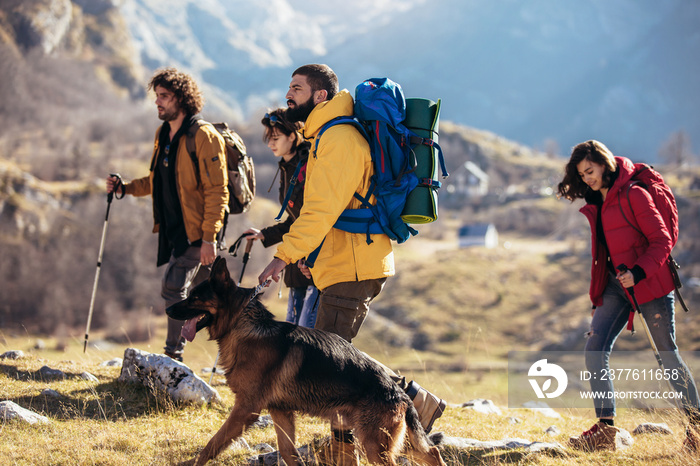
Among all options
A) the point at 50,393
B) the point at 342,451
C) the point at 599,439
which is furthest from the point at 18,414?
the point at 599,439

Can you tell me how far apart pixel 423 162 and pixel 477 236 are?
83.0 metres

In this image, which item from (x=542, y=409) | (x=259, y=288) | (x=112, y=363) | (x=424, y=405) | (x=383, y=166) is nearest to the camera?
(x=259, y=288)

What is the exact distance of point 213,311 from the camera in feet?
14.4

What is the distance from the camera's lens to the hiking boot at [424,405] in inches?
189

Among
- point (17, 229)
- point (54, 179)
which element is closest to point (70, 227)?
point (17, 229)

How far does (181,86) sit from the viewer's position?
20.9ft

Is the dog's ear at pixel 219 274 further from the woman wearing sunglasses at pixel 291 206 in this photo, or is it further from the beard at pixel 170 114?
the beard at pixel 170 114

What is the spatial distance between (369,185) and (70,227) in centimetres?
6965

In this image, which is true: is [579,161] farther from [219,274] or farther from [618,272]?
[219,274]

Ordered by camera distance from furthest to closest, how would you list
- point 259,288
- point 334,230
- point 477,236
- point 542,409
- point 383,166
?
1. point 477,236
2. point 542,409
3. point 334,230
4. point 383,166
5. point 259,288

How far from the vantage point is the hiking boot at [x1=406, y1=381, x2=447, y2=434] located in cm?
480

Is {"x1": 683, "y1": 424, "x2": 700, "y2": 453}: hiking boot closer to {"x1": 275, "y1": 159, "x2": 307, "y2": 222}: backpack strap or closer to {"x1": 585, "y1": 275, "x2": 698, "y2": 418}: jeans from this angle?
{"x1": 585, "y1": 275, "x2": 698, "y2": 418}: jeans

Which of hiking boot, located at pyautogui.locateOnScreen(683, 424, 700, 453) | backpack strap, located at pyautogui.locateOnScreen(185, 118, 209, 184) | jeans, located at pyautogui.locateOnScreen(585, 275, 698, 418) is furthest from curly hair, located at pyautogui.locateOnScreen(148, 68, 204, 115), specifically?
hiking boot, located at pyautogui.locateOnScreen(683, 424, 700, 453)

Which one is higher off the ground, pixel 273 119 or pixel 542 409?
pixel 273 119
